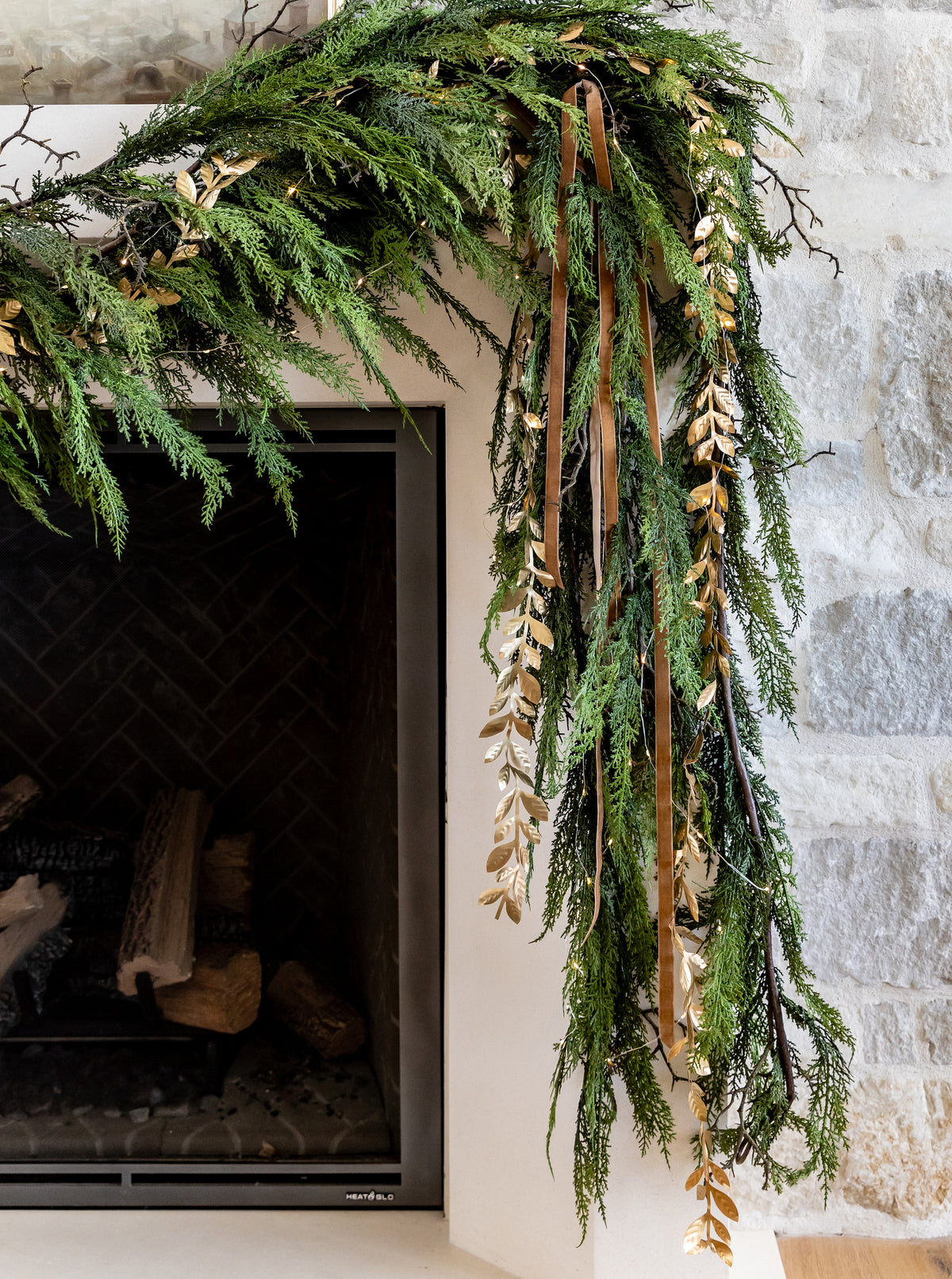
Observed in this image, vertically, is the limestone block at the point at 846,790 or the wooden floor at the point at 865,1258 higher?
the limestone block at the point at 846,790

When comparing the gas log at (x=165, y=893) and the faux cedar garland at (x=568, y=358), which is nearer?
the faux cedar garland at (x=568, y=358)

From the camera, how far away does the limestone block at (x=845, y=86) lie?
3.68 feet

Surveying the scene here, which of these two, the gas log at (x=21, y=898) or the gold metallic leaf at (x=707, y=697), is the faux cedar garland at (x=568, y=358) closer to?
the gold metallic leaf at (x=707, y=697)

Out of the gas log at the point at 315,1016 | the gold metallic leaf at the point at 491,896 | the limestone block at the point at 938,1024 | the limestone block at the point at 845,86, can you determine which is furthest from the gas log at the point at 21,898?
the limestone block at the point at 845,86

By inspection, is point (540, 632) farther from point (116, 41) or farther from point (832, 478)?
point (116, 41)

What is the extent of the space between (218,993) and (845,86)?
56.0 inches

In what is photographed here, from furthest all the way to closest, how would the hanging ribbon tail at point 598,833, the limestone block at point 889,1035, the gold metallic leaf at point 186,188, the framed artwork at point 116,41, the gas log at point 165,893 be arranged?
the gas log at point 165,893 < the limestone block at point 889,1035 < the framed artwork at point 116,41 < the hanging ribbon tail at point 598,833 < the gold metallic leaf at point 186,188

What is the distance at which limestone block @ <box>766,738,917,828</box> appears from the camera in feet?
3.76

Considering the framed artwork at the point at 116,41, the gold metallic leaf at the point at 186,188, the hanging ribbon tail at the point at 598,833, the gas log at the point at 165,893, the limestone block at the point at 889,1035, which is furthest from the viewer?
the gas log at the point at 165,893

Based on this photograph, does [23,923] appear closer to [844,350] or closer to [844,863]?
[844,863]

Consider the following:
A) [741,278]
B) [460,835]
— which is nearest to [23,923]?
[460,835]

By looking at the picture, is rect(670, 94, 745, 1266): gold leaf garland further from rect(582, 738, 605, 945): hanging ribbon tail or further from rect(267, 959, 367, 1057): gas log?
rect(267, 959, 367, 1057): gas log

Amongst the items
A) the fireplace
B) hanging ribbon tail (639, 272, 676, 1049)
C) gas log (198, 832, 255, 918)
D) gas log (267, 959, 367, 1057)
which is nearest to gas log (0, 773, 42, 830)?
the fireplace

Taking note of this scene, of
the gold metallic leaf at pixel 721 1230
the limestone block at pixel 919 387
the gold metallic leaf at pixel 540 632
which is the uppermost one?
the limestone block at pixel 919 387
